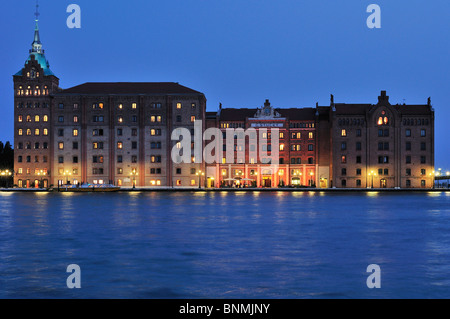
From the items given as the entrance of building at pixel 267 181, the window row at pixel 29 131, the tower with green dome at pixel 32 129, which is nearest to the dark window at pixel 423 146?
the entrance of building at pixel 267 181

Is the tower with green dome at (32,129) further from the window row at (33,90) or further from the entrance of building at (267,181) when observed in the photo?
the entrance of building at (267,181)

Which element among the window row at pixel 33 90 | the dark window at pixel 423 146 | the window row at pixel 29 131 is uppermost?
the window row at pixel 33 90

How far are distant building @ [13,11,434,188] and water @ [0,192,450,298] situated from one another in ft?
242

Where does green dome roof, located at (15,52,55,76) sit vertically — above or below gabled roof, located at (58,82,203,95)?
above

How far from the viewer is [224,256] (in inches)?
1094

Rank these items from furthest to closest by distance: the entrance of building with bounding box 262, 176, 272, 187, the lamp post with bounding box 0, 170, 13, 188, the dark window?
the lamp post with bounding box 0, 170, 13, 188, the entrance of building with bounding box 262, 176, 272, 187, the dark window

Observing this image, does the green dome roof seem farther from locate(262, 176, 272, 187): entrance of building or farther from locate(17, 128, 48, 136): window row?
locate(262, 176, 272, 187): entrance of building

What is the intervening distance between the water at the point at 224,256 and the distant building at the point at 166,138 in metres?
73.7

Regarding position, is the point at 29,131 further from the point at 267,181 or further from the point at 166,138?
the point at 267,181

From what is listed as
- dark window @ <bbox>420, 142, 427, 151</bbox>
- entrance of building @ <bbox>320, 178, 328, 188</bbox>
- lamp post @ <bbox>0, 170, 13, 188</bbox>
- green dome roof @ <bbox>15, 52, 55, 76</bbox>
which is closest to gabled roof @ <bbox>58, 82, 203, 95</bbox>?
green dome roof @ <bbox>15, 52, 55, 76</bbox>

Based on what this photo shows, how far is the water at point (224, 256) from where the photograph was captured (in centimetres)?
1994

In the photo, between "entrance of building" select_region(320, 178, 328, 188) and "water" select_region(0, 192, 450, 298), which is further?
"entrance of building" select_region(320, 178, 328, 188)

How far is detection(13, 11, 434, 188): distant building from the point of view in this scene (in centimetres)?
12175
